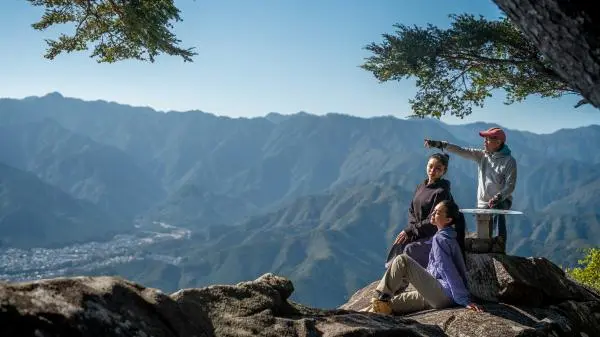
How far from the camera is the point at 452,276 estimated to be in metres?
7.11

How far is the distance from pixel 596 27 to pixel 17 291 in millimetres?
3911

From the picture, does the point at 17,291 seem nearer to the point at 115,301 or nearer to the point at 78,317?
the point at 78,317

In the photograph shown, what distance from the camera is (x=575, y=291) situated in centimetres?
927

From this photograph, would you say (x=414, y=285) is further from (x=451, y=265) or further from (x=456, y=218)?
(x=456, y=218)

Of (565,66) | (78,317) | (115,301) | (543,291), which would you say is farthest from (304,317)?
(543,291)

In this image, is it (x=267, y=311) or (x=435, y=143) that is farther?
(x=435, y=143)

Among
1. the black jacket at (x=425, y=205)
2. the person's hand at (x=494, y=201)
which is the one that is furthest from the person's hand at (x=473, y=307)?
the person's hand at (x=494, y=201)

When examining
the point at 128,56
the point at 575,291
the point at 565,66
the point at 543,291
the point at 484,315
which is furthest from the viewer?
the point at 128,56

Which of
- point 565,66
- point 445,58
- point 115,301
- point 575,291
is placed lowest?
point 575,291

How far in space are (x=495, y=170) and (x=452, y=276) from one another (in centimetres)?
333

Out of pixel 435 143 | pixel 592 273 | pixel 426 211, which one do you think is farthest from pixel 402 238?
pixel 592 273

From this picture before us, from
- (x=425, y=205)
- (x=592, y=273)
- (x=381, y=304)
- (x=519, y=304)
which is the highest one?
(x=425, y=205)

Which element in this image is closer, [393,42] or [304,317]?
[304,317]

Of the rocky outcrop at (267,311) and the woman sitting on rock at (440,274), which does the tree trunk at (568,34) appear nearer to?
the rocky outcrop at (267,311)
